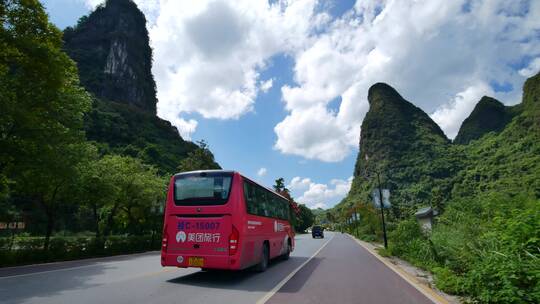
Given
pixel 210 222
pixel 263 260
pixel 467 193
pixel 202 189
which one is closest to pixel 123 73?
pixel 467 193

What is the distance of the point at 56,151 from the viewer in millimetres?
16094

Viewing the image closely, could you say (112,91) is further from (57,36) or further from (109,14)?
(57,36)

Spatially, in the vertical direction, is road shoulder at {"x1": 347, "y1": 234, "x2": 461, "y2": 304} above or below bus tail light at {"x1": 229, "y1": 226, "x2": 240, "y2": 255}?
below

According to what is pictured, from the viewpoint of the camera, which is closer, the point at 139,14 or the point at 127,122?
the point at 127,122

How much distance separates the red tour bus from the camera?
30.5ft

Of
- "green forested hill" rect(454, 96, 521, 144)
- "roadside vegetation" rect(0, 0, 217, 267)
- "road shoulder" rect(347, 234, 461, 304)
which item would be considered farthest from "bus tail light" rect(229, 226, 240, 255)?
"green forested hill" rect(454, 96, 521, 144)

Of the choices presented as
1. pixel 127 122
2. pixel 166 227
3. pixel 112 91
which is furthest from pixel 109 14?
pixel 166 227

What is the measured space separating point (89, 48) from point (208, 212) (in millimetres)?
151840

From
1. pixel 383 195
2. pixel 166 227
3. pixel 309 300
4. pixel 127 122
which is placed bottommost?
pixel 309 300

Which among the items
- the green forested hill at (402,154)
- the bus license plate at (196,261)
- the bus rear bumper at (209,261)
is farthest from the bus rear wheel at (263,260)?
the green forested hill at (402,154)

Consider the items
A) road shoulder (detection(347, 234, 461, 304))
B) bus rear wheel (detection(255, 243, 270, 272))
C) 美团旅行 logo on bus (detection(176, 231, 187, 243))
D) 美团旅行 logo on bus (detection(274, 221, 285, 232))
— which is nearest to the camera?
road shoulder (detection(347, 234, 461, 304))

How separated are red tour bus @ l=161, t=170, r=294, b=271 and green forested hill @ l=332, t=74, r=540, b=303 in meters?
5.07

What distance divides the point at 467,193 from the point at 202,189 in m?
95.1

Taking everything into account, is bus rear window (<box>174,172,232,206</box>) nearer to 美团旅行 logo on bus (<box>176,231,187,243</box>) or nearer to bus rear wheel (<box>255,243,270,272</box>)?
美团旅行 logo on bus (<box>176,231,187,243</box>)
